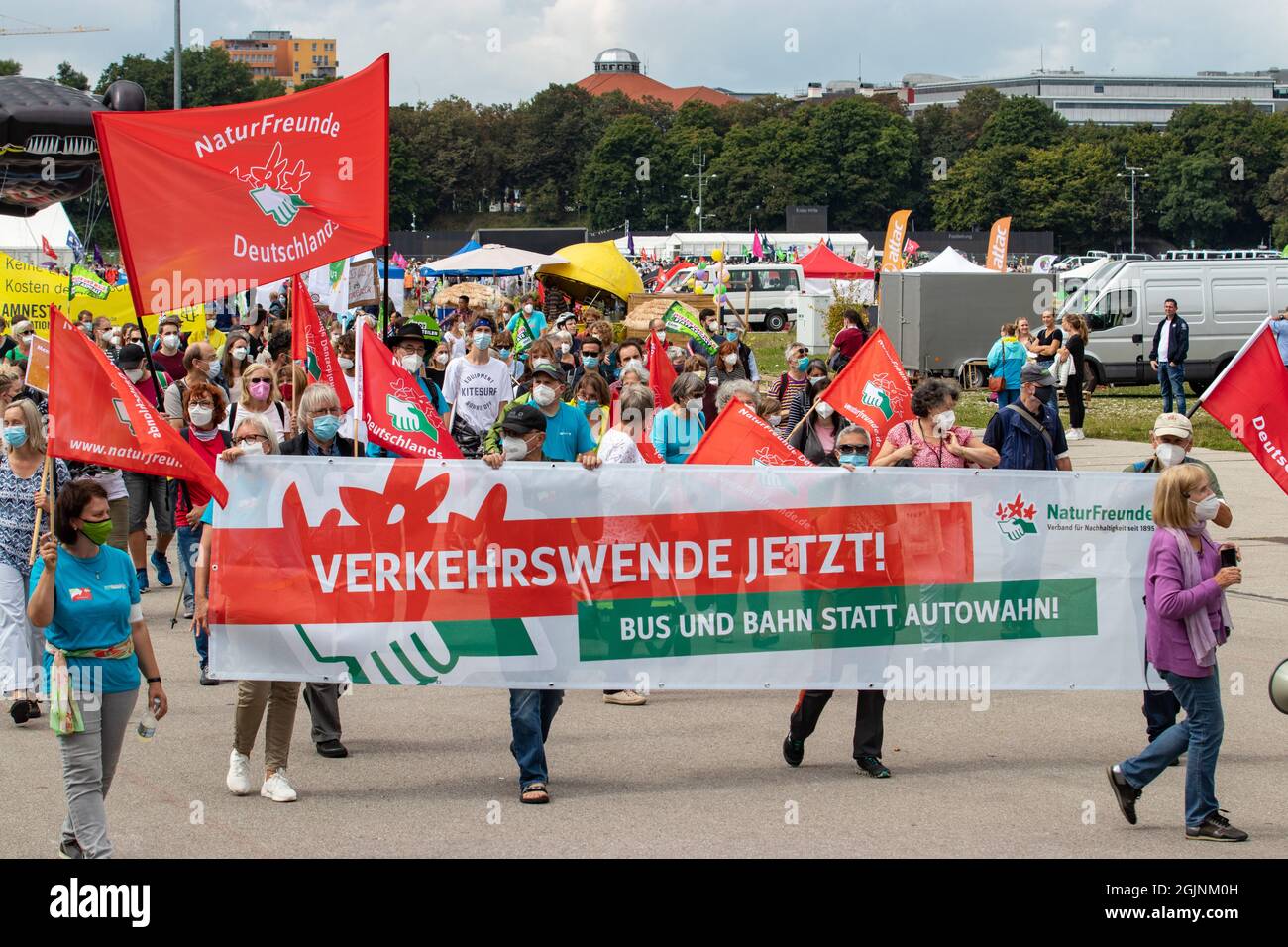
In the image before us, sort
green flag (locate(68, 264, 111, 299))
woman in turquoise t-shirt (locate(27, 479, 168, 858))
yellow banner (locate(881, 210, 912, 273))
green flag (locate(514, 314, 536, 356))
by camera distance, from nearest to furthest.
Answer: woman in turquoise t-shirt (locate(27, 479, 168, 858))
green flag (locate(514, 314, 536, 356))
green flag (locate(68, 264, 111, 299))
yellow banner (locate(881, 210, 912, 273))

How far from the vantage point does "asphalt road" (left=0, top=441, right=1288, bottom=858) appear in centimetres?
618

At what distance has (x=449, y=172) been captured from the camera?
12975 cm

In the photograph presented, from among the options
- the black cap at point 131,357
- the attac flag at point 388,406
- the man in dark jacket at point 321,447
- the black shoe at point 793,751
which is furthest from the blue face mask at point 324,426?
the black cap at point 131,357

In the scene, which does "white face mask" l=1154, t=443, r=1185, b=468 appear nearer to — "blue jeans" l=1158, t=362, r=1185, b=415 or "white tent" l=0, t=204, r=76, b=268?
"blue jeans" l=1158, t=362, r=1185, b=415

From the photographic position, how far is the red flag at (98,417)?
657 centimetres

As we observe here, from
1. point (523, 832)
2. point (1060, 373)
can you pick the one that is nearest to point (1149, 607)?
point (523, 832)

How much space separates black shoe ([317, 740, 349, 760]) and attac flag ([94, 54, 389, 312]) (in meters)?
2.48

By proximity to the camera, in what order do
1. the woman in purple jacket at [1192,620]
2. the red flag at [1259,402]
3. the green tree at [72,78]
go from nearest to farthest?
1. the woman in purple jacket at [1192,620]
2. the red flag at [1259,402]
3. the green tree at [72,78]

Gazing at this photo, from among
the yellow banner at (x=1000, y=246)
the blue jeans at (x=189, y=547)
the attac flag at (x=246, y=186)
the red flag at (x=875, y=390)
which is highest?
the yellow banner at (x=1000, y=246)

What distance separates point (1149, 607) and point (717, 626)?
1938 mm

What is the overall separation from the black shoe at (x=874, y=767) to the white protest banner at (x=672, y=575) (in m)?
0.33

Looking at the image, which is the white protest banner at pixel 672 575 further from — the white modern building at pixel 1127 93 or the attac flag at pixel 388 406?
the white modern building at pixel 1127 93

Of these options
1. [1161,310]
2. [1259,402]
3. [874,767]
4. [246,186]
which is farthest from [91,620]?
[1161,310]

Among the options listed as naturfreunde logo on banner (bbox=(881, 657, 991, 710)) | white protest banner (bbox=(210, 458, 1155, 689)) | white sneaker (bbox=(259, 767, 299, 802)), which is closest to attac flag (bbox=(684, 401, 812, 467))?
white protest banner (bbox=(210, 458, 1155, 689))
